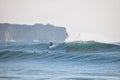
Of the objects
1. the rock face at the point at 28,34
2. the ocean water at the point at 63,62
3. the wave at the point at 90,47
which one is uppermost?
the rock face at the point at 28,34

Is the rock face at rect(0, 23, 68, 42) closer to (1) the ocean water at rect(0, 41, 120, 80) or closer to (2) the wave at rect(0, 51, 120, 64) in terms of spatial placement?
(1) the ocean water at rect(0, 41, 120, 80)

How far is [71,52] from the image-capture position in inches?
451

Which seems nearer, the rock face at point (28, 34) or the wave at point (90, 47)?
the wave at point (90, 47)

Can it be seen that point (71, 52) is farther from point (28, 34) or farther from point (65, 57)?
point (28, 34)

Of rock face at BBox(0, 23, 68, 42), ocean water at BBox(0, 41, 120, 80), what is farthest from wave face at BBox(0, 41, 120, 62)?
rock face at BBox(0, 23, 68, 42)

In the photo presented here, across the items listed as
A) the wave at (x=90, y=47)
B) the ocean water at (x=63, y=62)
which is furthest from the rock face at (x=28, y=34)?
the wave at (x=90, y=47)

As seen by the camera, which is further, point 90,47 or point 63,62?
point 90,47

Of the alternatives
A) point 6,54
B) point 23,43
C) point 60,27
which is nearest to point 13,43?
point 23,43

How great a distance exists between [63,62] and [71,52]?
274 centimetres

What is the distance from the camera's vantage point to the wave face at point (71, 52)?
9.39 m

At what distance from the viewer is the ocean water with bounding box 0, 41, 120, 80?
5781 millimetres

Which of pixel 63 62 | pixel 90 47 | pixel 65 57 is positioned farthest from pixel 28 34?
pixel 63 62

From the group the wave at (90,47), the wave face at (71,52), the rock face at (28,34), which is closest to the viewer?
the wave face at (71,52)

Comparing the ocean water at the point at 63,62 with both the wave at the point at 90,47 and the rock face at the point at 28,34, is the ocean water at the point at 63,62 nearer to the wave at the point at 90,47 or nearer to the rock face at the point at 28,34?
the wave at the point at 90,47
